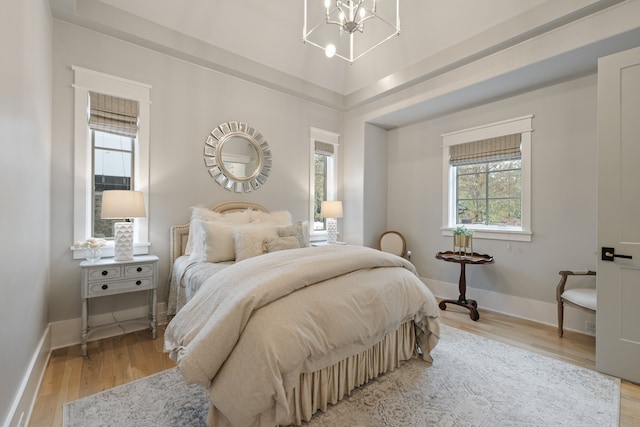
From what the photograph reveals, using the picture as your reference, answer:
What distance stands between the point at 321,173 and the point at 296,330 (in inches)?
144

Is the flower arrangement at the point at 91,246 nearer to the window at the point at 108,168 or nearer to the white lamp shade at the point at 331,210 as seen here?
the window at the point at 108,168

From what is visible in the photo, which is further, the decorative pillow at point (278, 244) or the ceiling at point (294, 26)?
the ceiling at point (294, 26)

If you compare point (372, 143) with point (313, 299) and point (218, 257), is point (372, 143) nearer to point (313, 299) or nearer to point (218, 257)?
point (218, 257)

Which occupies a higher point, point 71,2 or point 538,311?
point 71,2

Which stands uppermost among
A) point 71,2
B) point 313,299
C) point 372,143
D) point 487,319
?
point 71,2

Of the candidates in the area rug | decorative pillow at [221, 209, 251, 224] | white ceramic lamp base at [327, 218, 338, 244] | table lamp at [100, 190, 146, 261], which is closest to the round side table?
the area rug

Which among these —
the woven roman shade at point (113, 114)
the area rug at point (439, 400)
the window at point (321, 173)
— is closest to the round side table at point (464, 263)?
the area rug at point (439, 400)

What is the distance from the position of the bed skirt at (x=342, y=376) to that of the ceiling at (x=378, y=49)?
3031mm

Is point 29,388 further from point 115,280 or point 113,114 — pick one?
point 113,114

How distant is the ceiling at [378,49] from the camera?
2.77 m

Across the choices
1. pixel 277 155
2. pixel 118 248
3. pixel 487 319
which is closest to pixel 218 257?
pixel 118 248

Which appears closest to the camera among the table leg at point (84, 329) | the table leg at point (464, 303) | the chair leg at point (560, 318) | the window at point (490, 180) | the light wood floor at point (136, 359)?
the light wood floor at point (136, 359)

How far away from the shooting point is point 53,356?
2480mm

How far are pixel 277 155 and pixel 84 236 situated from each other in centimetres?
246
